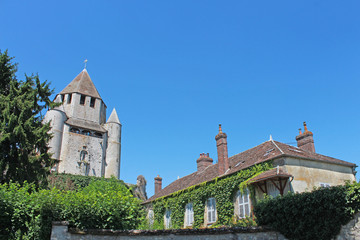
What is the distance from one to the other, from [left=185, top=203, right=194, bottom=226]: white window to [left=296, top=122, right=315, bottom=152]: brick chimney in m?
7.94

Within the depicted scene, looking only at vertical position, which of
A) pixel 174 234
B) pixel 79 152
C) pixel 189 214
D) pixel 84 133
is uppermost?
pixel 84 133

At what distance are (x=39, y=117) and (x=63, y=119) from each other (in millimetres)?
25121

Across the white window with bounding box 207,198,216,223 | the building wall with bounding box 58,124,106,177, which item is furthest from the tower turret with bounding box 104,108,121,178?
the white window with bounding box 207,198,216,223

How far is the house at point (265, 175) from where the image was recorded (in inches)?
567

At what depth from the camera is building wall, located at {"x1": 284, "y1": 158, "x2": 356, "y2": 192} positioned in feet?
47.3

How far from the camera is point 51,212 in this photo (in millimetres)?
8117

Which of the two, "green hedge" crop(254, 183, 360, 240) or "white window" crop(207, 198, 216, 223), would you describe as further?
"white window" crop(207, 198, 216, 223)

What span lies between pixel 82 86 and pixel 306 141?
34.8 metres

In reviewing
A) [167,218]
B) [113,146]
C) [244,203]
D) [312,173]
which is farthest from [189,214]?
[113,146]

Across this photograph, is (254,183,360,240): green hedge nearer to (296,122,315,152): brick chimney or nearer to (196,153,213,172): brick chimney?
(296,122,315,152): brick chimney

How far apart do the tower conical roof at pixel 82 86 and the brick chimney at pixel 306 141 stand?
107 feet

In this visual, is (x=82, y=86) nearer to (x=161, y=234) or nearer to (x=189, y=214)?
(x=189, y=214)

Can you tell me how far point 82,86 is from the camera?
44.2m

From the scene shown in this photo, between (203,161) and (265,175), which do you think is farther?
(203,161)
